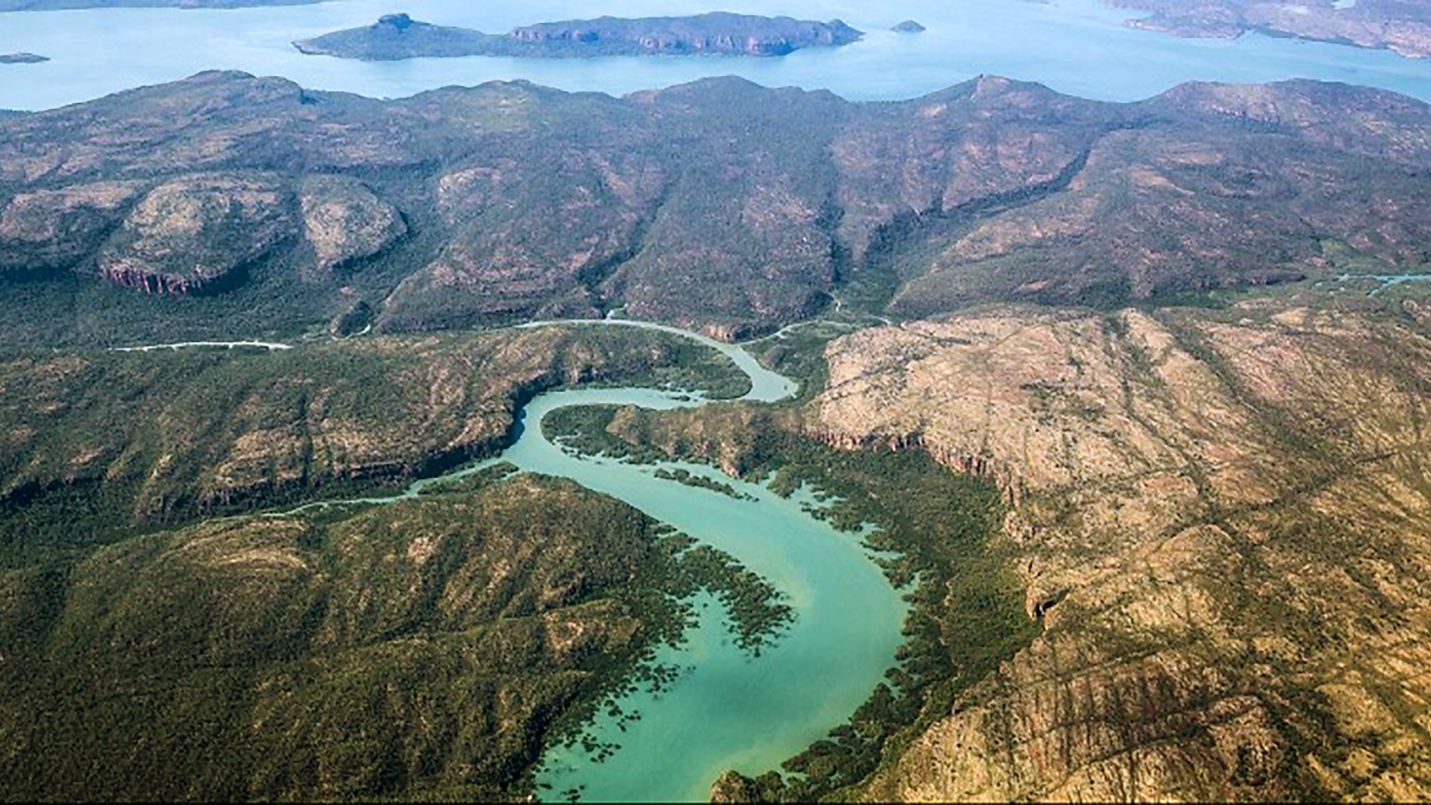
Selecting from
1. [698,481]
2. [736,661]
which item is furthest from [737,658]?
[698,481]

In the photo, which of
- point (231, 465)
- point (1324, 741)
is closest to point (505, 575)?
point (231, 465)

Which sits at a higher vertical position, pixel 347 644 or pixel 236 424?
pixel 236 424

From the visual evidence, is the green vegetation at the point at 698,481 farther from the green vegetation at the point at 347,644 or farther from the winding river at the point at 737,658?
the green vegetation at the point at 347,644

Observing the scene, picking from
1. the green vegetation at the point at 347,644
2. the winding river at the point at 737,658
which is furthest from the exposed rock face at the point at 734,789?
the green vegetation at the point at 347,644

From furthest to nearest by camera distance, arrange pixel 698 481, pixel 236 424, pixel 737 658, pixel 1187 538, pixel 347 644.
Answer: pixel 236 424, pixel 698 481, pixel 1187 538, pixel 737 658, pixel 347 644

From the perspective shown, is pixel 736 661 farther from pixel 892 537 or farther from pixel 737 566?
pixel 892 537

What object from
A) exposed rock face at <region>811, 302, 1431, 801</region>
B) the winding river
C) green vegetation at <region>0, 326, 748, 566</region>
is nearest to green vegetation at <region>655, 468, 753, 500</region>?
the winding river

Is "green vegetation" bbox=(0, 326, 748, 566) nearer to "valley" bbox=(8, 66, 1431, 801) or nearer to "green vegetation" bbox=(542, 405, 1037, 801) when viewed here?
"valley" bbox=(8, 66, 1431, 801)

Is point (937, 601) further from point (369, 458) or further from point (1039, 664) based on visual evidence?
point (369, 458)
